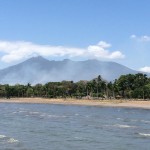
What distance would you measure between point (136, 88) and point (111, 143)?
140m

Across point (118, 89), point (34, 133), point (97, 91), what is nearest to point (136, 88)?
point (118, 89)

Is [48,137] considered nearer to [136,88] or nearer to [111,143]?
[111,143]

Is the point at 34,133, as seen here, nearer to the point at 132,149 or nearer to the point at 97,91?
the point at 132,149

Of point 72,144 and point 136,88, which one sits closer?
point 72,144

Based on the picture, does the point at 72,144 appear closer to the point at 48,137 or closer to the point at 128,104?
the point at 48,137

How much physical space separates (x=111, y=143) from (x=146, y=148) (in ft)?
13.6

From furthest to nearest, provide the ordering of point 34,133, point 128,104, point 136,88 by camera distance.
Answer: point 136,88 < point 128,104 < point 34,133

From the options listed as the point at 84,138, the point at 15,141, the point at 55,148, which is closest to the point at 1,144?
the point at 15,141

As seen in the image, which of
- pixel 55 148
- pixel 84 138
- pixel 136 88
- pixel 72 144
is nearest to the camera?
pixel 55 148

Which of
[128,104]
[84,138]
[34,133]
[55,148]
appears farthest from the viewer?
[128,104]

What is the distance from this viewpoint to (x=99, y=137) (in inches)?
1727

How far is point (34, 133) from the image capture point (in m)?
47.0

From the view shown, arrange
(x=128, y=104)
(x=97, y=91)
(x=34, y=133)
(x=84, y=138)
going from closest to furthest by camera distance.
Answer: (x=84, y=138), (x=34, y=133), (x=128, y=104), (x=97, y=91)

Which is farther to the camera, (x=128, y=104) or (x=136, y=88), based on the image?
(x=136, y=88)
